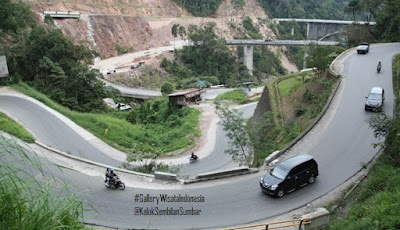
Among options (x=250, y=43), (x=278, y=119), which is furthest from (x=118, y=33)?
(x=278, y=119)

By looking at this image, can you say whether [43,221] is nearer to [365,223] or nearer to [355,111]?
[365,223]

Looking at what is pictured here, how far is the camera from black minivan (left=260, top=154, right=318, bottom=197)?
12.2 m

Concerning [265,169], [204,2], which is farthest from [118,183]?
[204,2]

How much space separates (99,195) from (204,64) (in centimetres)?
5022

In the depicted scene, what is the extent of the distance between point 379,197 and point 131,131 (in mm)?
20820

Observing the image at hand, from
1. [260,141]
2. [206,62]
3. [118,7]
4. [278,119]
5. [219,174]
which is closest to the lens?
[219,174]

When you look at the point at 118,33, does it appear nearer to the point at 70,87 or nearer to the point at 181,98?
the point at 70,87

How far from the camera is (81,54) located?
33875 millimetres

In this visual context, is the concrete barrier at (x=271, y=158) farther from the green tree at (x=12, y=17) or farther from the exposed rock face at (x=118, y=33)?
the exposed rock face at (x=118, y=33)

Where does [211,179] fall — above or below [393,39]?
below

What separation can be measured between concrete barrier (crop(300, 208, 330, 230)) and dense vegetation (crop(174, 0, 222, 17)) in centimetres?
8220

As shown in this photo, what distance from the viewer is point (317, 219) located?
1027cm

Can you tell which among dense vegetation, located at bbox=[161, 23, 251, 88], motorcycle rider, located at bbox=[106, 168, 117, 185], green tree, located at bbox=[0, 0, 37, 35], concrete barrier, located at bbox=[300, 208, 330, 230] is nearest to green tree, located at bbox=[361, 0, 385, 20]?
dense vegetation, located at bbox=[161, 23, 251, 88]

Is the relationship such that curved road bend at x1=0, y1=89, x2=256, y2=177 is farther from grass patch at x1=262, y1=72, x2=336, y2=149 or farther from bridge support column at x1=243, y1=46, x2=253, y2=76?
bridge support column at x1=243, y1=46, x2=253, y2=76
